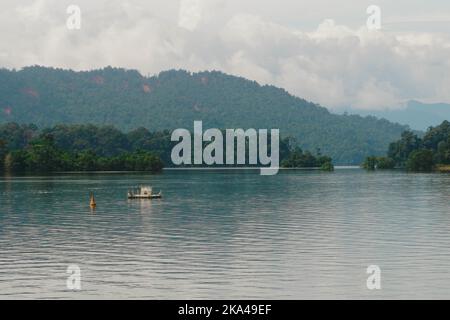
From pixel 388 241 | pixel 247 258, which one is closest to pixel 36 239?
pixel 247 258

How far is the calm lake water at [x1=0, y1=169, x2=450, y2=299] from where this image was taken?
32.5 m

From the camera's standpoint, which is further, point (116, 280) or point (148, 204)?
point (148, 204)

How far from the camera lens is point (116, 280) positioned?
3412 cm

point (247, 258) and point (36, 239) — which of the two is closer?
point (247, 258)

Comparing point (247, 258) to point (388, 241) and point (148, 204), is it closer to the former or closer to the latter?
point (388, 241)

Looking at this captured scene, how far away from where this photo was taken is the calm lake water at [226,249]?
32.5 meters

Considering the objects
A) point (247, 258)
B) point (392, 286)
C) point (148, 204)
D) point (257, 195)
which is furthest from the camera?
point (257, 195)

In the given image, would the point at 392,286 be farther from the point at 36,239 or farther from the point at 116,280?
the point at 36,239

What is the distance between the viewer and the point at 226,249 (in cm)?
4322

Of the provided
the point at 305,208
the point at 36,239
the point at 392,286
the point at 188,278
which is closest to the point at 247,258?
the point at 188,278

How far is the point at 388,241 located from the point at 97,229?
19.0 meters
